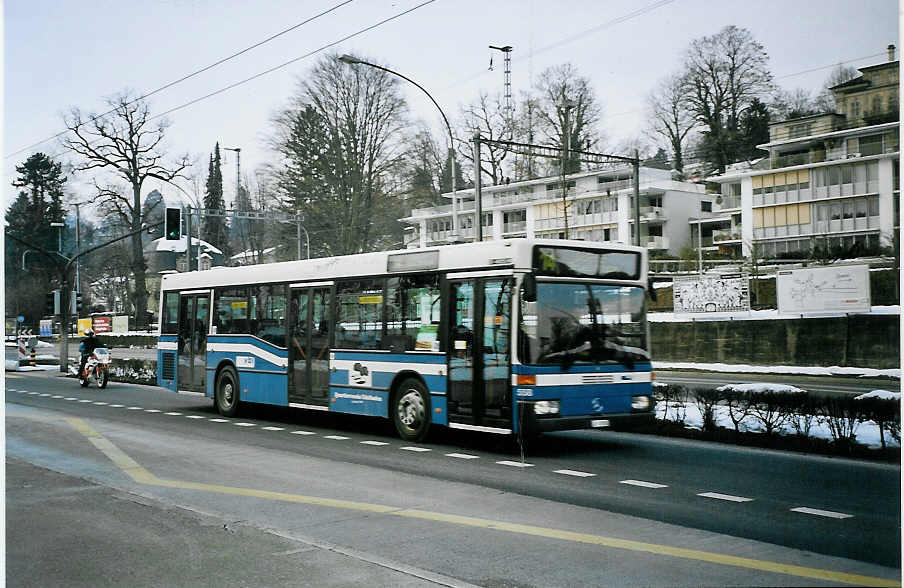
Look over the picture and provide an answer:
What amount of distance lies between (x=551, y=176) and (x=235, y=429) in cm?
818

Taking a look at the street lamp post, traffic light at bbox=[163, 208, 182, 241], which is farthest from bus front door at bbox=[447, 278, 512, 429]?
traffic light at bbox=[163, 208, 182, 241]

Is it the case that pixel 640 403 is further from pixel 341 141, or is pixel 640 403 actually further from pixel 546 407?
pixel 341 141

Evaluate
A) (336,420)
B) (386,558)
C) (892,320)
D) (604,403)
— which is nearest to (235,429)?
(336,420)

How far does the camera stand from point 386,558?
5102 mm

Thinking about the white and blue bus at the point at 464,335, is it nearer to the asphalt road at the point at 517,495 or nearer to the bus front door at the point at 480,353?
the bus front door at the point at 480,353

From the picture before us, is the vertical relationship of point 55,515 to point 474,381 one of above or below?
below

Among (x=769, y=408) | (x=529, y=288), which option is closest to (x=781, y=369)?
(x=769, y=408)

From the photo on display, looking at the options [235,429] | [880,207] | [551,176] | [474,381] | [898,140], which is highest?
[551,176]

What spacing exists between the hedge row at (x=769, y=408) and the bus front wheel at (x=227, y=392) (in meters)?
6.48

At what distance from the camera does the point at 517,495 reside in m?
7.23

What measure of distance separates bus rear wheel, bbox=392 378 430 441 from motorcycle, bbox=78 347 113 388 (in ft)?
44.5

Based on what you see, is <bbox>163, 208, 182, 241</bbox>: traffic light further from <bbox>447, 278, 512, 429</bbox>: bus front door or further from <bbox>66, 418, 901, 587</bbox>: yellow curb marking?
<bbox>447, 278, 512, 429</bbox>: bus front door

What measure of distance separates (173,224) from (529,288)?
3548 mm

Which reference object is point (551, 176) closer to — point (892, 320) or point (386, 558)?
point (386, 558)
